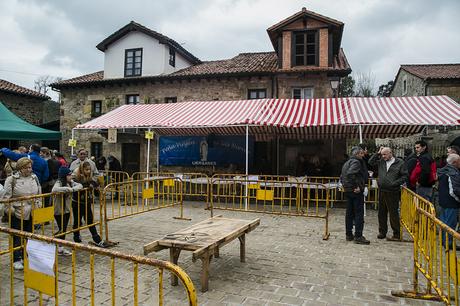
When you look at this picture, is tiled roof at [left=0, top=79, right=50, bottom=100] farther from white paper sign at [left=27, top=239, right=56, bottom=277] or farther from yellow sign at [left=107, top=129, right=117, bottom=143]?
white paper sign at [left=27, top=239, right=56, bottom=277]

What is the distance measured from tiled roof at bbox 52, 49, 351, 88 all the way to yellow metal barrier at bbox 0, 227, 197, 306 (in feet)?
39.4

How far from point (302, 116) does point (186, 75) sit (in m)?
7.89

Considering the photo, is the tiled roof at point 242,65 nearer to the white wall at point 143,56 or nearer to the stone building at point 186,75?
the stone building at point 186,75

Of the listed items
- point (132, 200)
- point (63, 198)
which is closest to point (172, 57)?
point (132, 200)

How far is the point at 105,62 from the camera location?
18781 mm

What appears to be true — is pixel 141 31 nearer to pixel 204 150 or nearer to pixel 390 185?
pixel 204 150

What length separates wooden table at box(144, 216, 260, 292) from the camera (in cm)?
411

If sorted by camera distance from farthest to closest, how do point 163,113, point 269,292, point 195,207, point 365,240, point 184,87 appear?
point 184,87 → point 163,113 → point 195,207 → point 365,240 → point 269,292

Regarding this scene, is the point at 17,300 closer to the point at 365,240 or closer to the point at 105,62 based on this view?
the point at 365,240

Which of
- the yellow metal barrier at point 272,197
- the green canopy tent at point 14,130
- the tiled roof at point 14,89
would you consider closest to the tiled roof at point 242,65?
the yellow metal barrier at point 272,197

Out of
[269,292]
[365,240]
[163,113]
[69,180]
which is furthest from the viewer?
[163,113]

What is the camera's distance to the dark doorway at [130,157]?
17703 mm

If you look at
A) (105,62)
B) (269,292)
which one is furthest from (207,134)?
(269,292)

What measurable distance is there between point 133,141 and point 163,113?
17.9ft
